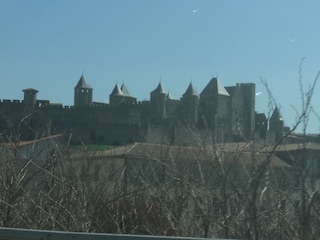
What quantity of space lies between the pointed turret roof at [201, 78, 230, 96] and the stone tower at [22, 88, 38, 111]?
22875 millimetres

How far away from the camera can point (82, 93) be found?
108 meters

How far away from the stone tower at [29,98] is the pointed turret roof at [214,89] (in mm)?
22875

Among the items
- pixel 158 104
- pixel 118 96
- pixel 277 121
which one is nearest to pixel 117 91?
pixel 118 96

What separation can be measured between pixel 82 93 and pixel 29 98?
67.6 ft

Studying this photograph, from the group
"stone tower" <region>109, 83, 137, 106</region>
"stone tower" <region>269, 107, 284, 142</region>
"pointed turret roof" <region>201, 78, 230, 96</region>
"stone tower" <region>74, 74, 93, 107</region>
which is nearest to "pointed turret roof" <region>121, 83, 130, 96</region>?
"stone tower" <region>109, 83, 137, 106</region>

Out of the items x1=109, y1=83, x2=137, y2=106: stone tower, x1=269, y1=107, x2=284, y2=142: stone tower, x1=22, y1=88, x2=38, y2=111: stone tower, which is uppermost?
x1=109, y1=83, x2=137, y2=106: stone tower

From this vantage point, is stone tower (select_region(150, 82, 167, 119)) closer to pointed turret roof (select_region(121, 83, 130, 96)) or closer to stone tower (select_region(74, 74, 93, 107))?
stone tower (select_region(74, 74, 93, 107))

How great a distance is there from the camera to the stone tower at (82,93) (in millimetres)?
107750

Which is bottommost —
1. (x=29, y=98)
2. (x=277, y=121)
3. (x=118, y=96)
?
(x=277, y=121)

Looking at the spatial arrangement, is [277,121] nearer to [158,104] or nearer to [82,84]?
[158,104]

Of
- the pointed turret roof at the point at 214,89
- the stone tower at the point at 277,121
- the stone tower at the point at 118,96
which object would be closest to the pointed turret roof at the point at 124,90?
the stone tower at the point at 118,96

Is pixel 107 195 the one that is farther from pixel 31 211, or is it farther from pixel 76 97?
pixel 76 97

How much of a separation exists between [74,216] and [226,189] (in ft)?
7.51

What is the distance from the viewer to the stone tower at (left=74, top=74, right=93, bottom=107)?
10775 cm
